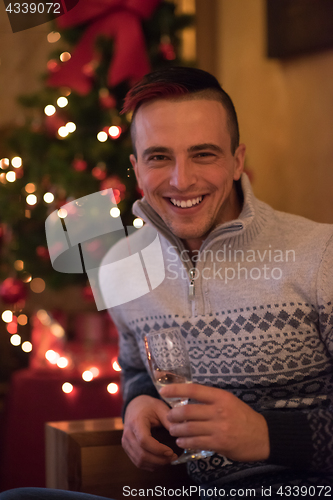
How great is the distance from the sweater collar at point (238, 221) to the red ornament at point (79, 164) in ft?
2.20

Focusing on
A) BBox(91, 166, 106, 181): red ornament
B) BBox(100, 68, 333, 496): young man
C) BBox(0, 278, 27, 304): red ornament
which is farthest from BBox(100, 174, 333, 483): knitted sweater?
BBox(0, 278, 27, 304): red ornament

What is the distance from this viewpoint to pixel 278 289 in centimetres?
85

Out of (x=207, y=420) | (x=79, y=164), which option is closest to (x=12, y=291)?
(x=79, y=164)

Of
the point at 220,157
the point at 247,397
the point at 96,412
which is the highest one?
the point at 220,157

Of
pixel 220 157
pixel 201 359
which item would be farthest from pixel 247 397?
pixel 220 157

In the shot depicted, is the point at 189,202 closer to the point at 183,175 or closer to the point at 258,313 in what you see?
the point at 183,175

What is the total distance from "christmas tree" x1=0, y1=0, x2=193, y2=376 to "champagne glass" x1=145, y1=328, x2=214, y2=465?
0.71 meters

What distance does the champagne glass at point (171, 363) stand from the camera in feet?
2.26

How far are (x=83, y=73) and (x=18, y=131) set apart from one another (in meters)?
0.33

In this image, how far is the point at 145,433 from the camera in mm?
792

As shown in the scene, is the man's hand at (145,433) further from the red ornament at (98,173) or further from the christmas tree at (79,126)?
the red ornament at (98,173)

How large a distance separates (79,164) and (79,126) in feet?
0.43

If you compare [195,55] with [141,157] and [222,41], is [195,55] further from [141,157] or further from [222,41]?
[141,157]

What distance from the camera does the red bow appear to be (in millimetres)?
1475
